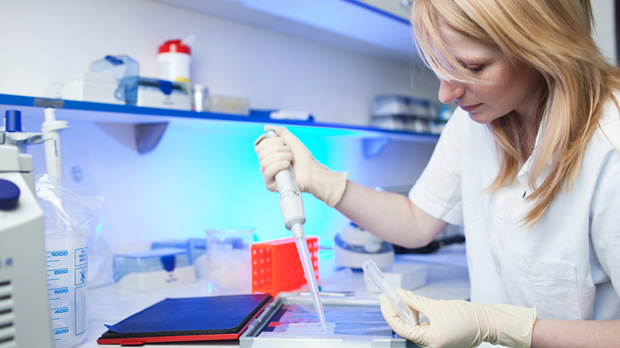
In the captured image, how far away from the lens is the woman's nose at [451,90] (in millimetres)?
1011

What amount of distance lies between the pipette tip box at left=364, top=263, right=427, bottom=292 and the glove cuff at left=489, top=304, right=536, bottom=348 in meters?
0.44

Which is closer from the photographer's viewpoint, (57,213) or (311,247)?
(57,213)

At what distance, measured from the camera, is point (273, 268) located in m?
1.30

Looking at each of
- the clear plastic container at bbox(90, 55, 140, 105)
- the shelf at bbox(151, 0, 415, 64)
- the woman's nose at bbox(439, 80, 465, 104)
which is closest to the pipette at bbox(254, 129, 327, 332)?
the woman's nose at bbox(439, 80, 465, 104)

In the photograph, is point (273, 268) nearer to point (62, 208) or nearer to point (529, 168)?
point (62, 208)

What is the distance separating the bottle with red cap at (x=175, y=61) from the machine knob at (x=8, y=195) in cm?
88

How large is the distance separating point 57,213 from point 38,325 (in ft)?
1.25

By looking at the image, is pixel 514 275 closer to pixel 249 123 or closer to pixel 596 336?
pixel 596 336

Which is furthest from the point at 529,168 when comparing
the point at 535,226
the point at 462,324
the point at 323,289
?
the point at 323,289

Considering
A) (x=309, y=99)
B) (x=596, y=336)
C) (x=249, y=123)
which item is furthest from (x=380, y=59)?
(x=596, y=336)

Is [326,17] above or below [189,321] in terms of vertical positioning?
above

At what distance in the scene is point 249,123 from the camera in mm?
1515

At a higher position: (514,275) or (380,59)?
(380,59)

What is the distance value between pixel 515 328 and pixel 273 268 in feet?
2.01
